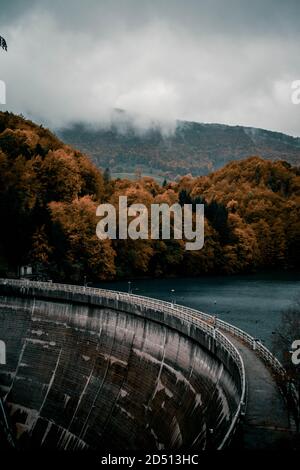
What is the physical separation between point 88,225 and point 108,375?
43.0m

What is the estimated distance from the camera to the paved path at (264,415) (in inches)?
826

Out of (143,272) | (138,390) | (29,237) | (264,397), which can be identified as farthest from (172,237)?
(264,397)

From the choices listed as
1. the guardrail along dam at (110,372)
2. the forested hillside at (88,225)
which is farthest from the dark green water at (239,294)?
the guardrail along dam at (110,372)

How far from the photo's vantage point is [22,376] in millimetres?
47406

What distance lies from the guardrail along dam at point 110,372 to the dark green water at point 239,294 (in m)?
A: 12.3

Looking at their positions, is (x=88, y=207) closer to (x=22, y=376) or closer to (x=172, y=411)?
(x=22, y=376)

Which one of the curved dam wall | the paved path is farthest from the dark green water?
the paved path

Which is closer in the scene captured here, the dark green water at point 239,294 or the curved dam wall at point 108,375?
the curved dam wall at point 108,375

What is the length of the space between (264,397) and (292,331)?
27.6 ft

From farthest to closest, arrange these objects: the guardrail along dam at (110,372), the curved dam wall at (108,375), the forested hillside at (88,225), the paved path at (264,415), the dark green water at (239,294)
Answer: the forested hillside at (88,225) < the dark green water at (239,294) < the curved dam wall at (108,375) < the guardrail along dam at (110,372) < the paved path at (264,415)

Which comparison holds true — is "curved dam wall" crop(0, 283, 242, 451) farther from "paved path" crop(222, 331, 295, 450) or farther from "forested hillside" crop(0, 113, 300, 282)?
"forested hillside" crop(0, 113, 300, 282)

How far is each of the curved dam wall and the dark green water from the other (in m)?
12.5

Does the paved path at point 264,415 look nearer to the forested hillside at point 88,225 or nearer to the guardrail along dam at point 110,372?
the guardrail along dam at point 110,372

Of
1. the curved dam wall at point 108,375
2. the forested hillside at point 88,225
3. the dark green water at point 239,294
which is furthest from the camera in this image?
the forested hillside at point 88,225
